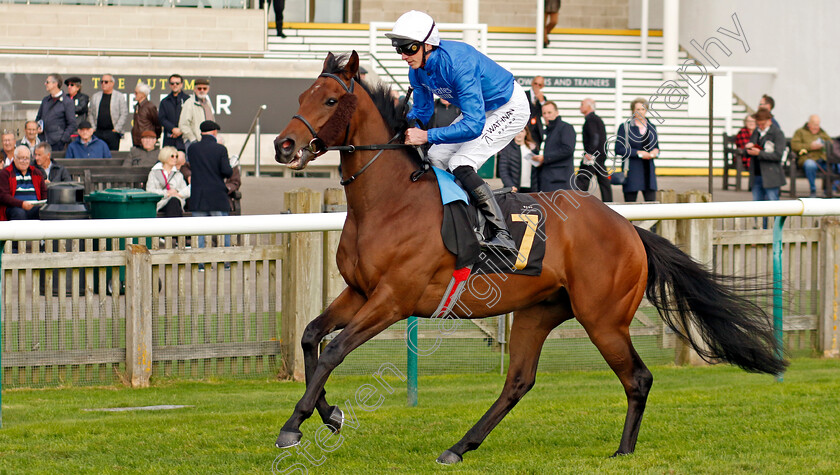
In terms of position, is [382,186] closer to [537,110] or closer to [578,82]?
[537,110]

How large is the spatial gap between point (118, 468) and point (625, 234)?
2586 millimetres

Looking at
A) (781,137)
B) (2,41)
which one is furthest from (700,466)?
(2,41)

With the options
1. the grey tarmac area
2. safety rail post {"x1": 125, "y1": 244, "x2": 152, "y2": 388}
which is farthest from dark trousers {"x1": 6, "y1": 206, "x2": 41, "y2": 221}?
safety rail post {"x1": 125, "y1": 244, "x2": 152, "y2": 388}

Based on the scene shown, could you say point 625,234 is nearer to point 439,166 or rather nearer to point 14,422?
point 439,166

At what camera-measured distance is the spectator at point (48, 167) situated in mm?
10789

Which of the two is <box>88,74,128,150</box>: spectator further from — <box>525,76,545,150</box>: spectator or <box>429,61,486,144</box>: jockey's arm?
<box>429,61,486,144</box>: jockey's arm

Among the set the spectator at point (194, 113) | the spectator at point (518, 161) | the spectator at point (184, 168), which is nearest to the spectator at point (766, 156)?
the spectator at point (518, 161)

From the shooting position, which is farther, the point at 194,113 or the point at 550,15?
the point at 550,15

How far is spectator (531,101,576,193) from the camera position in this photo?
36.1 ft

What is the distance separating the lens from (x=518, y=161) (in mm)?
11492

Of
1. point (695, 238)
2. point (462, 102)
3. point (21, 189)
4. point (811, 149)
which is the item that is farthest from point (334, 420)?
point (811, 149)

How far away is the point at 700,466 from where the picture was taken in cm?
456

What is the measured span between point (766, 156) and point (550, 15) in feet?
38.2

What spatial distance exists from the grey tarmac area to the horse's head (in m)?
7.24
